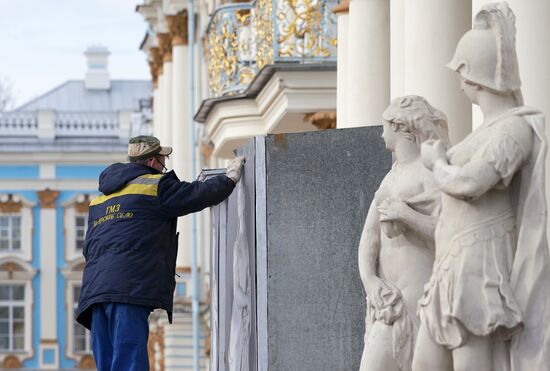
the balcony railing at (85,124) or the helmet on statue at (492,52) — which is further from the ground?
the balcony railing at (85,124)

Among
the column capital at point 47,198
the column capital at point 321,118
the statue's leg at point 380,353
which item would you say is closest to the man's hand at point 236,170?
the statue's leg at point 380,353

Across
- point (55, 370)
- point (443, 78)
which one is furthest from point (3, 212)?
point (443, 78)

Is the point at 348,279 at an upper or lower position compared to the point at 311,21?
lower

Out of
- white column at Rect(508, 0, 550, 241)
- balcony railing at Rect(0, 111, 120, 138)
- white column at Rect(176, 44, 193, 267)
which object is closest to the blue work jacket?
white column at Rect(508, 0, 550, 241)

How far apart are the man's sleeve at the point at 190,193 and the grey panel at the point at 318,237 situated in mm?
406

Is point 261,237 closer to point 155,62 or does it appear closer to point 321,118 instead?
point 321,118

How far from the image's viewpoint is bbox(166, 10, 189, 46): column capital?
3805cm

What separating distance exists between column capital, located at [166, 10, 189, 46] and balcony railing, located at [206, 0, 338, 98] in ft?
50.4

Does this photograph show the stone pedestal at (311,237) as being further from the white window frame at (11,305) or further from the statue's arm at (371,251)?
the white window frame at (11,305)

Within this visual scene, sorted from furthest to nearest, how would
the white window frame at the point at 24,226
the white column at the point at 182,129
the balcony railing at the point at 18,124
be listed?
the balcony railing at the point at 18,124
the white window frame at the point at 24,226
the white column at the point at 182,129

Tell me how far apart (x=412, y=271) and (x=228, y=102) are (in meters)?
13.0

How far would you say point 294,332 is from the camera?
10734mm

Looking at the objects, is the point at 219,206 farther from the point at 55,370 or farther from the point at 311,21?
the point at 55,370

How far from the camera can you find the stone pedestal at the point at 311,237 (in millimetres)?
10719
